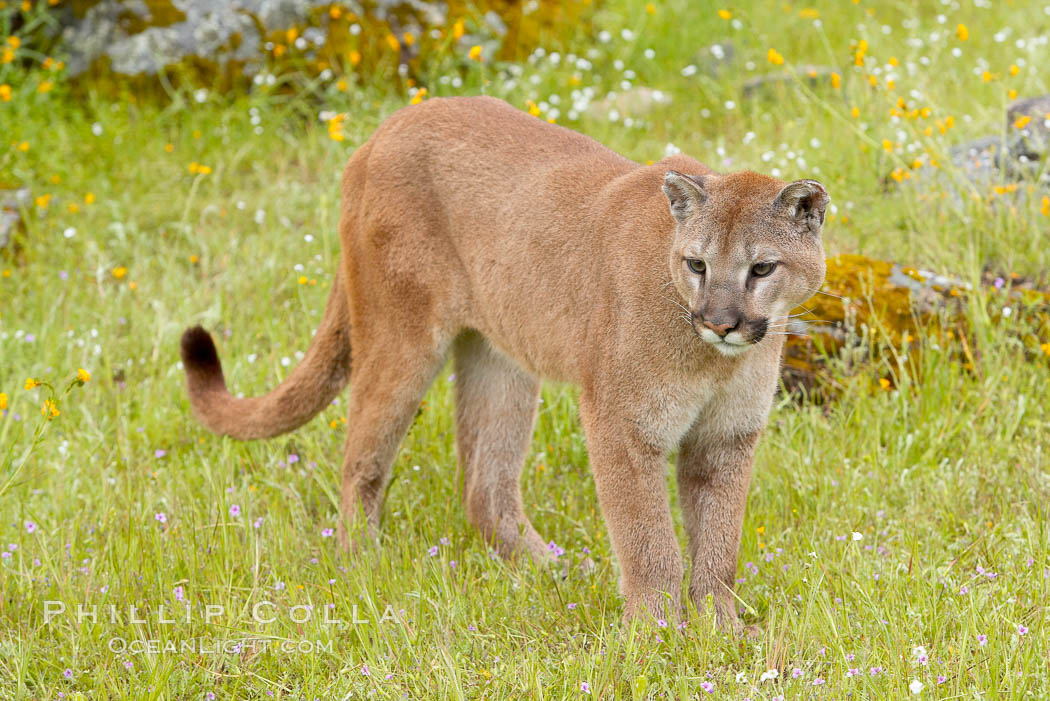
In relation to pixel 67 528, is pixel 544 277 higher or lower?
higher

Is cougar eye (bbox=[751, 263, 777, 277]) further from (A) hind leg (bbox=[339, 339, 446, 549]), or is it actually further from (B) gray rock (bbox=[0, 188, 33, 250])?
(B) gray rock (bbox=[0, 188, 33, 250])

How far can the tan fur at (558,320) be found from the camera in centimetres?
338

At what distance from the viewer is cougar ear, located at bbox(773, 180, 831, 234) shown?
3262 mm

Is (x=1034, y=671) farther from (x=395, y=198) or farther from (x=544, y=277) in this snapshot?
(x=395, y=198)

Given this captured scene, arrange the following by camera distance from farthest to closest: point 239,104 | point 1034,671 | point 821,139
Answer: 1. point 239,104
2. point 821,139
3. point 1034,671

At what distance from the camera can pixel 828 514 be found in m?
4.25

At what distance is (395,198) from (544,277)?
0.68 meters

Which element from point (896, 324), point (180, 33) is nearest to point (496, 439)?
point (896, 324)

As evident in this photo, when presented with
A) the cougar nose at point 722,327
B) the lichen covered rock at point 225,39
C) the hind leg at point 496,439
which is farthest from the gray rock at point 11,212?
the cougar nose at point 722,327

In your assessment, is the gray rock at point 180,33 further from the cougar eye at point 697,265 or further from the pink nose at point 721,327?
the pink nose at point 721,327

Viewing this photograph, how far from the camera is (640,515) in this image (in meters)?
3.65

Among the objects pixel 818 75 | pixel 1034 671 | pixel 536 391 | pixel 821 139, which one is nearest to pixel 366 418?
pixel 536 391

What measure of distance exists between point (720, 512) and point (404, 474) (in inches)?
64.1

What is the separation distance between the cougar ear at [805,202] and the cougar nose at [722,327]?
380mm
